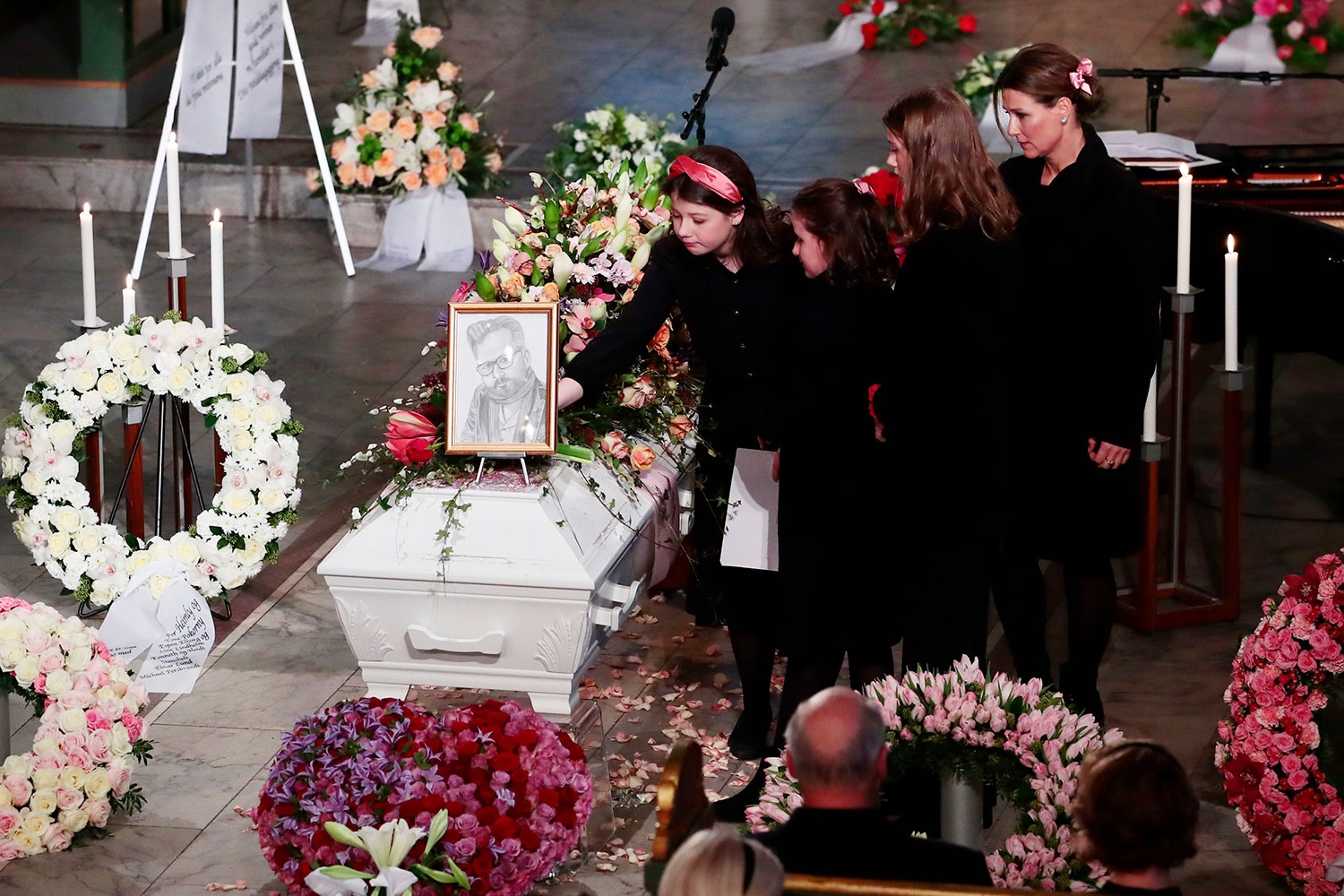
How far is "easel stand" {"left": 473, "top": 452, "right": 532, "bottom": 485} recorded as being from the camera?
166 inches

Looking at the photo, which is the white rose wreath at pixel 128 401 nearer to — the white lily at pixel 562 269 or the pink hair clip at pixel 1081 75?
the white lily at pixel 562 269

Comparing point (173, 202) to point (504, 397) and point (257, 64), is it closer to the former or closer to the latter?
point (504, 397)

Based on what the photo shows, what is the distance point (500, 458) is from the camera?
14.2 feet

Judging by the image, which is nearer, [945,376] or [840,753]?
[840,753]

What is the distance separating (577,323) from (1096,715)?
60.0 inches

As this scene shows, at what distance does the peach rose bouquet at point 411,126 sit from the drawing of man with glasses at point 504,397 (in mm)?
4785

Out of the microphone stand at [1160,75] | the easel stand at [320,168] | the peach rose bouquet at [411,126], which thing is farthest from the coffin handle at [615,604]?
the peach rose bouquet at [411,126]

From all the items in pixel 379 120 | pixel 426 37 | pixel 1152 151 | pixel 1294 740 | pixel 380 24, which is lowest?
pixel 1294 740

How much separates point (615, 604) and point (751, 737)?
18.4 inches

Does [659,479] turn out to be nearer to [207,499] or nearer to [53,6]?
[207,499]

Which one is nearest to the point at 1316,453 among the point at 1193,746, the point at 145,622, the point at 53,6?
the point at 1193,746

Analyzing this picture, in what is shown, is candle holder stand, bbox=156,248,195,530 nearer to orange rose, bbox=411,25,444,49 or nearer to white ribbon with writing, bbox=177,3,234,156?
white ribbon with writing, bbox=177,3,234,156

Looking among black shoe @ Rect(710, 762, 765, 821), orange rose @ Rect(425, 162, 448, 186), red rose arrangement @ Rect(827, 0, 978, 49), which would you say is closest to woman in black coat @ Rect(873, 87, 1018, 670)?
black shoe @ Rect(710, 762, 765, 821)

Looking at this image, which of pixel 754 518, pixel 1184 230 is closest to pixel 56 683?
pixel 754 518
